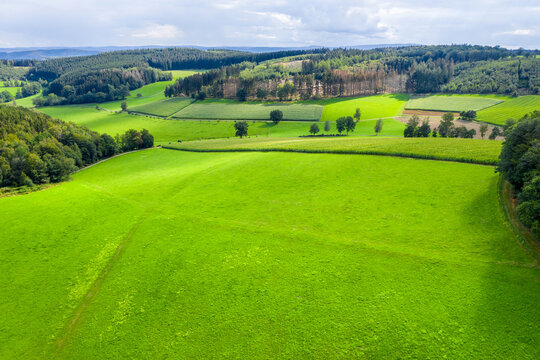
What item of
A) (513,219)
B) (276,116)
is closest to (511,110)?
(276,116)

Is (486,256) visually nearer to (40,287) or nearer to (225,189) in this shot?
(225,189)

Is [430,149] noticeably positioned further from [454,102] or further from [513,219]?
[454,102]

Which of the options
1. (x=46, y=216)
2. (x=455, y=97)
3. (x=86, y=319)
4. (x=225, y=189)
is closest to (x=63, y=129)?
(x=46, y=216)

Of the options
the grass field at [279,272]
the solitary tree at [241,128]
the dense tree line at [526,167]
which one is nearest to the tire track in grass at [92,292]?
the grass field at [279,272]

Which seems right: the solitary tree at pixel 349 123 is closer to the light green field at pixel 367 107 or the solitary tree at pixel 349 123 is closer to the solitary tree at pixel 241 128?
the light green field at pixel 367 107

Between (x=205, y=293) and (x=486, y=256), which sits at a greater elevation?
(x=486, y=256)
